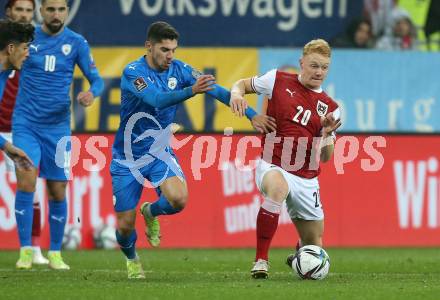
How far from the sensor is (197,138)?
586 inches

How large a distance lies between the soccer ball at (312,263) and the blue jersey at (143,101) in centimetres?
162

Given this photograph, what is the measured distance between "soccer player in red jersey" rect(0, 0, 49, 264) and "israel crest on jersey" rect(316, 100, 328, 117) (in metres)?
3.14

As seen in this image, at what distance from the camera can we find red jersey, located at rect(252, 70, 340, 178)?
10344mm

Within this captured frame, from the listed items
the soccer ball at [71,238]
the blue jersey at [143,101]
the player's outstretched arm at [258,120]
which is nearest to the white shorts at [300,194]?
the player's outstretched arm at [258,120]

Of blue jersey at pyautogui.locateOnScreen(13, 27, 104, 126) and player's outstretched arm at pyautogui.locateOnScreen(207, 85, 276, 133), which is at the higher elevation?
blue jersey at pyautogui.locateOnScreen(13, 27, 104, 126)

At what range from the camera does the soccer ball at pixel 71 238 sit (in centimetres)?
1466

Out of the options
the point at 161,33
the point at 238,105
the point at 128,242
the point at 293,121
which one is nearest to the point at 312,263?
the point at 293,121

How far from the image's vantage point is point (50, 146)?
11711 mm

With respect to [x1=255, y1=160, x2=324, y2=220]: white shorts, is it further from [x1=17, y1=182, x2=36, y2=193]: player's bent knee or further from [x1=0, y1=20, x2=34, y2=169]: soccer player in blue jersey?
[x1=17, y1=182, x2=36, y2=193]: player's bent knee

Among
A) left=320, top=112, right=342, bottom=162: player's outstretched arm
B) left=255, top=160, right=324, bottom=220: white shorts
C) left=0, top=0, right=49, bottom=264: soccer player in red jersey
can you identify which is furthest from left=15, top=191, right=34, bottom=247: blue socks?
left=320, top=112, right=342, bottom=162: player's outstretched arm

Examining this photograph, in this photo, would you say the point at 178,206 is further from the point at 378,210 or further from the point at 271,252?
the point at 378,210

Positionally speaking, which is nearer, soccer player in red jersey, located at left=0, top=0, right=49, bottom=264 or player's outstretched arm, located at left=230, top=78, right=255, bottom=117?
player's outstretched arm, located at left=230, top=78, right=255, bottom=117

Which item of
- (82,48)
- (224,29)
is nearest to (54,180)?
(82,48)

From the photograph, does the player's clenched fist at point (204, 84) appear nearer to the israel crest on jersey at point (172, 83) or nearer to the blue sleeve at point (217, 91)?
the blue sleeve at point (217, 91)
